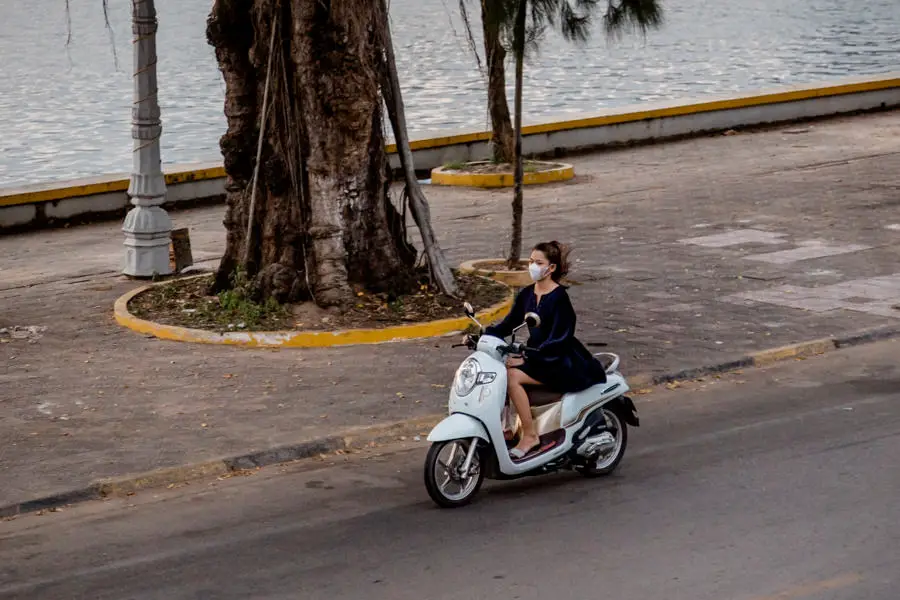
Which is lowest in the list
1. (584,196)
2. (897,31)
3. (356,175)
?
(897,31)

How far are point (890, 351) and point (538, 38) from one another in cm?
501

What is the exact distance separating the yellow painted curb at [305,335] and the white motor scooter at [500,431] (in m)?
3.83

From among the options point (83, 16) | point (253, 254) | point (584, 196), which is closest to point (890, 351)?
point (253, 254)

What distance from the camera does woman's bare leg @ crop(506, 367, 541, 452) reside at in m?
8.94

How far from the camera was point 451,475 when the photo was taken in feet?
28.7

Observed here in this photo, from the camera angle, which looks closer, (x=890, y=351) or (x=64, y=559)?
(x=64, y=559)

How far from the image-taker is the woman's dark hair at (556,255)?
9062 millimetres

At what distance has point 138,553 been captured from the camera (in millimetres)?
8164

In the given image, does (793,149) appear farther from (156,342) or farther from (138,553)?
(138,553)

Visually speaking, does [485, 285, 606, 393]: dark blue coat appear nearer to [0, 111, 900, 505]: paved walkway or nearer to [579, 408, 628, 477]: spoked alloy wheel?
[579, 408, 628, 477]: spoked alloy wheel

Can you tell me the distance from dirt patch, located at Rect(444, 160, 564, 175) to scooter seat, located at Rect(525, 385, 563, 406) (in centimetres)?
1305

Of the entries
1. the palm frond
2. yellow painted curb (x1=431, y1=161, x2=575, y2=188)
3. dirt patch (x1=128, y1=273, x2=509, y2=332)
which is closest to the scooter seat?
dirt patch (x1=128, y1=273, x2=509, y2=332)

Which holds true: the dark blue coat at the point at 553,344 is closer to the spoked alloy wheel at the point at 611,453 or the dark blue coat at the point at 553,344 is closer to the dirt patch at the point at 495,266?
the spoked alloy wheel at the point at 611,453

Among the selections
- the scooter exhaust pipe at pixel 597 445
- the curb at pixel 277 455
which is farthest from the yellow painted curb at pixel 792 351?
the scooter exhaust pipe at pixel 597 445
